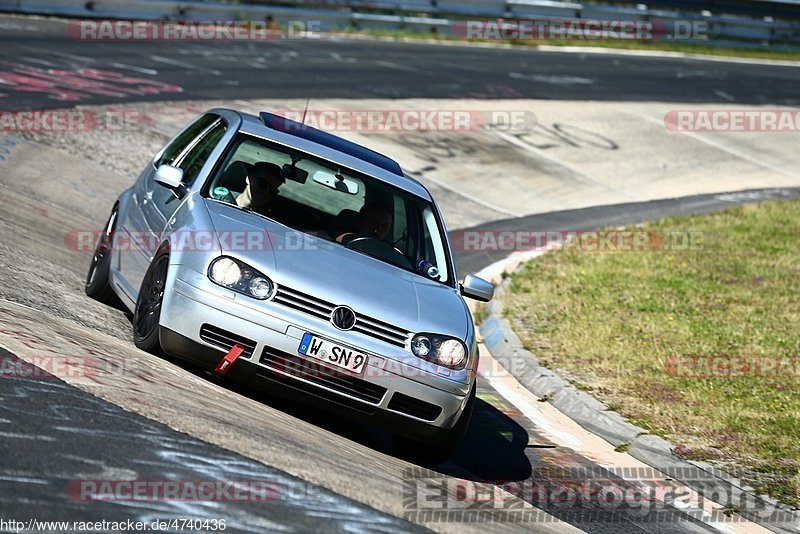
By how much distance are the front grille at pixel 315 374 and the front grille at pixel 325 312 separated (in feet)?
0.83

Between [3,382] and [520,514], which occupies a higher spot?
[3,382]

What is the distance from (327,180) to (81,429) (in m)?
3.07

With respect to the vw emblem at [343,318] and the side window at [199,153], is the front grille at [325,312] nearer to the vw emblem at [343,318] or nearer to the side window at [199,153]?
the vw emblem at [343,318]

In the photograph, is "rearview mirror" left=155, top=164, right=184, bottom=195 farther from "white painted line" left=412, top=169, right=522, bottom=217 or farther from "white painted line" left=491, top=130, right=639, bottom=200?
"white painted line" left=491, top=130, right=639, bottom=200

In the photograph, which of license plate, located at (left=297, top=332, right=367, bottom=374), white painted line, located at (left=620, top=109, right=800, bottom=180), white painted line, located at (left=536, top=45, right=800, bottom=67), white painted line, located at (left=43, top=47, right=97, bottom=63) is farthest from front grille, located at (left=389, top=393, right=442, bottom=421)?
white painted line, located at (left=536, top=45, right=800, bottom=67)

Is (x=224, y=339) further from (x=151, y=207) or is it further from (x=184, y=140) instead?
(x=184, y=140)

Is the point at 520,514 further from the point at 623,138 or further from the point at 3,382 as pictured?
the point at 623,138

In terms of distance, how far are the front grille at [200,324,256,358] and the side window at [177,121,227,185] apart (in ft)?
5.26

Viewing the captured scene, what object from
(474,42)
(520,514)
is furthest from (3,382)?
(474,42)

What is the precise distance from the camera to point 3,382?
5.37m

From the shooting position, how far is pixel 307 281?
627 centimetres

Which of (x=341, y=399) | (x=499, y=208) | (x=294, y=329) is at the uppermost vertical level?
(x=294, y=329)

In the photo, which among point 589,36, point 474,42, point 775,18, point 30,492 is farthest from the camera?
point 775,18

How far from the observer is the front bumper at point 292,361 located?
6.11 m
